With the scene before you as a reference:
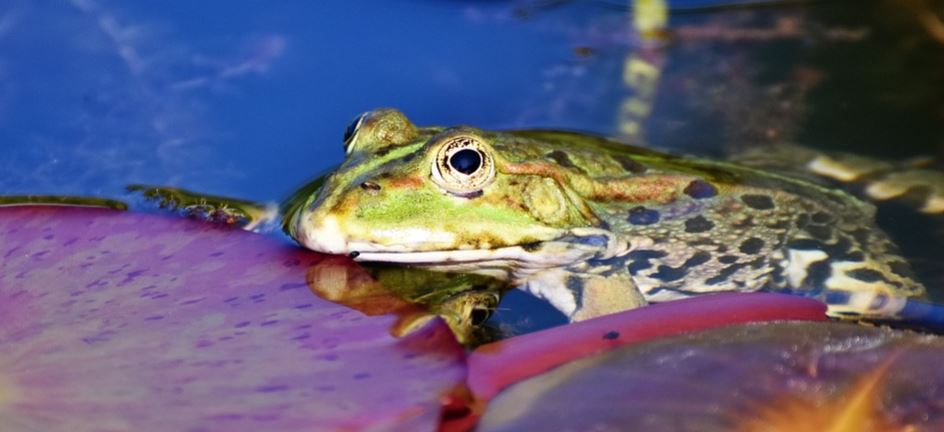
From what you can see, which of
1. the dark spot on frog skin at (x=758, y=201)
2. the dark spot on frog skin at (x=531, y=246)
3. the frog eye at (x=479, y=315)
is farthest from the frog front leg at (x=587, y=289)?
the dark spot on frog skin at (x=758, y=201)

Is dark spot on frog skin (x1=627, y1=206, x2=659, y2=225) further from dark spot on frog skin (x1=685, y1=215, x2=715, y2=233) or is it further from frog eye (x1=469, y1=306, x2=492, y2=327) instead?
frog eye (x1=469, y1=306, x2=492, y2=327)

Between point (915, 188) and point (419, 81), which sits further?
point (419, 81)

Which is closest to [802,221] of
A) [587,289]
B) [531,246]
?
[587,289]

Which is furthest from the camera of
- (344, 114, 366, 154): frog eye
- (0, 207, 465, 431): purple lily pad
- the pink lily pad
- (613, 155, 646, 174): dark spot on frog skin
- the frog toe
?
the frog toe

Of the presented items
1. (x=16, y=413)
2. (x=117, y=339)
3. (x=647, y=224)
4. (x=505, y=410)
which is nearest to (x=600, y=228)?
(x=647, y=224)

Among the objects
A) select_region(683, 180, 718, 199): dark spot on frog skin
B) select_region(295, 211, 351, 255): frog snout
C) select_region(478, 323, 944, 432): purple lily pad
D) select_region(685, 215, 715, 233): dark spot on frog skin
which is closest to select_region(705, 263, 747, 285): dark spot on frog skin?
select_region(685, 215, 715, 233): dark spot on frog skin

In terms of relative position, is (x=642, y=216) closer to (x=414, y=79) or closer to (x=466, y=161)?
(x=466, y=161)

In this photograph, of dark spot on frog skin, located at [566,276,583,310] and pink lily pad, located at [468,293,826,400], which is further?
dark spot on frog skin, located at [566,276,583,310]
